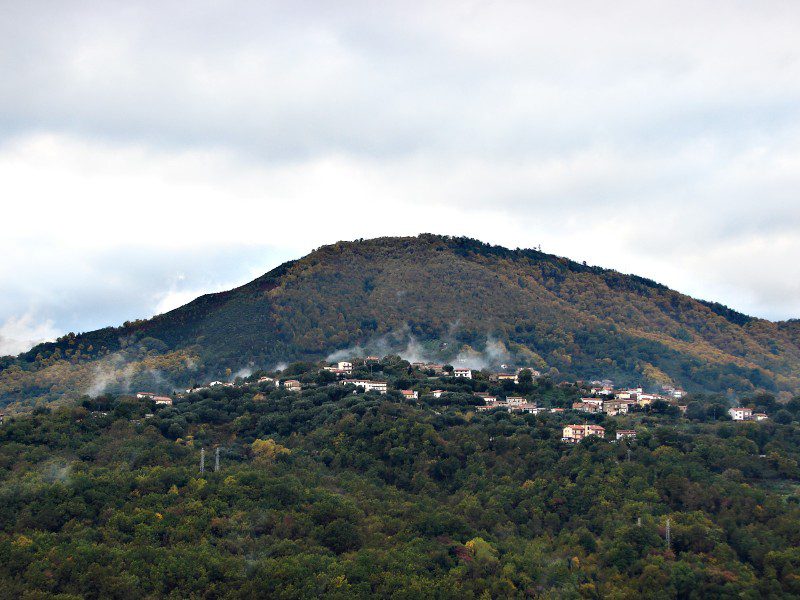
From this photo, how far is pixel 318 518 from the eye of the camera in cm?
4434

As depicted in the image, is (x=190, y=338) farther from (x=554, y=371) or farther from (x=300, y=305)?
(x=554, y=371)

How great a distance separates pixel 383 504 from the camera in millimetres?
47719

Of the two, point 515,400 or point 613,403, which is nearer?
point 613,403

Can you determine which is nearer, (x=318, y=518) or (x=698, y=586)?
(x=698, y=586)

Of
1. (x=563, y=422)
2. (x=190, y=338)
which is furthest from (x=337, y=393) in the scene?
(x=190, y=338)

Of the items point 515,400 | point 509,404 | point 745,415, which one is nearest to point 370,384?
point 509,404

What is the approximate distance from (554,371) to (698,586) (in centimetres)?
7501

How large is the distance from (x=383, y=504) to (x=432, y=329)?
245ft

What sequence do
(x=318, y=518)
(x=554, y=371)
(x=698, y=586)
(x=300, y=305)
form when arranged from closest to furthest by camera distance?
(x=698, y=586) → (x=318, y=518) → (x=554, y=371) → (x=300, y=305)

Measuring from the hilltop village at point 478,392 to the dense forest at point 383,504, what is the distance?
4608mm

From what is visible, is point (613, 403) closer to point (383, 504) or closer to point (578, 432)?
point (578, 432)

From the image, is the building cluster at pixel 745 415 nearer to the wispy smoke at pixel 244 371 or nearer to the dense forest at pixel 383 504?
the dense forest at pixel 383 504

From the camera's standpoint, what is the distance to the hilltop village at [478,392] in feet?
232

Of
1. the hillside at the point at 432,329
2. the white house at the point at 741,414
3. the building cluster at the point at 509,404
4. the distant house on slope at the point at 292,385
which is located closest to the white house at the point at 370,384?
the distant house on slope at the point at 292,385
